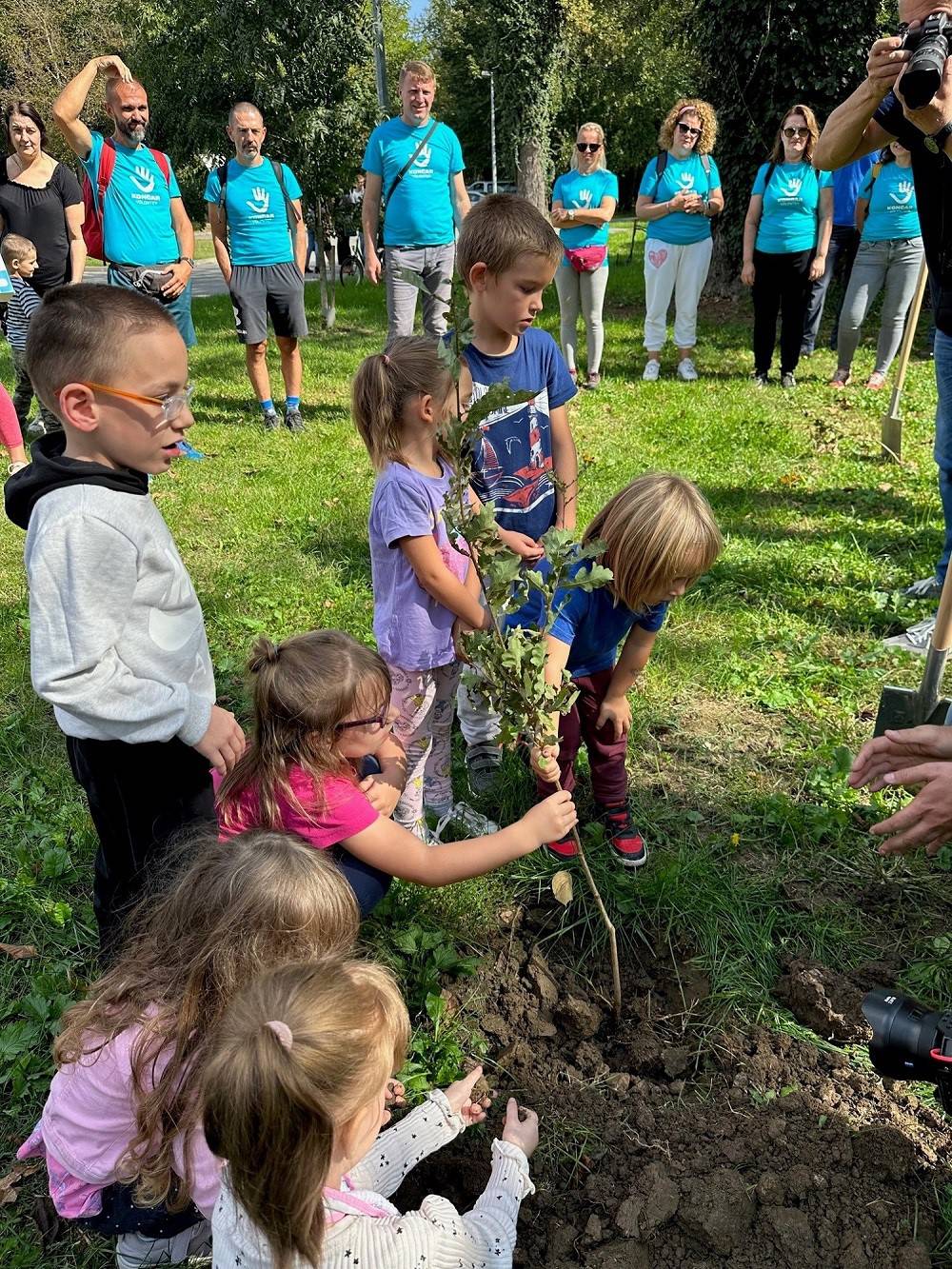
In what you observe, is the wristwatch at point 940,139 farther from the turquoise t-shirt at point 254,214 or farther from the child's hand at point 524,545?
the turquoise t-shirt at point 254,214

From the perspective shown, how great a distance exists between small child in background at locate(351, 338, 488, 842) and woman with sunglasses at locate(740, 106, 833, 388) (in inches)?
237

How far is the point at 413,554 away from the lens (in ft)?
8.21

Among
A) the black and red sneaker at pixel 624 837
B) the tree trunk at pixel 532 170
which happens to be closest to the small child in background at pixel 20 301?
the black and red sneaker at pixel 624 837

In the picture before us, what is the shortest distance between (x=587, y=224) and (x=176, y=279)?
336cm

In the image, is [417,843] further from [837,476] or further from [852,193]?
[852,193]

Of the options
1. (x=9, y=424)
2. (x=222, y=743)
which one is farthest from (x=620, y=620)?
(x=9, y=424)

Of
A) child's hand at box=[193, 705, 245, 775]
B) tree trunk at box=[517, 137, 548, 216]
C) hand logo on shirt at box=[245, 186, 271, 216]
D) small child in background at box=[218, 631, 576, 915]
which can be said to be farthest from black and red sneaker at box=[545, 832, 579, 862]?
tree trunk at box=[517, 137, 548, 216]

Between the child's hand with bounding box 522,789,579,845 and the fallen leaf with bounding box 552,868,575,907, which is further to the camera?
the fallen leaf with bounding box 552,868,575,907

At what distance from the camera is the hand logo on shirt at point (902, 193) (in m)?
6.73

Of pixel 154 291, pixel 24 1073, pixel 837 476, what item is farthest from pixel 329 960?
Result: pixel 154 291

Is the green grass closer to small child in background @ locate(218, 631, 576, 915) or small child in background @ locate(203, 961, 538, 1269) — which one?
small child in background @ locate(218, 631, 576, 915)

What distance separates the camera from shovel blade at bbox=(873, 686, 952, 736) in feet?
9.52

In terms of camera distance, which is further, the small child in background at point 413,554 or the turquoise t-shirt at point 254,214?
the turquoise t-shirt at point 254,214

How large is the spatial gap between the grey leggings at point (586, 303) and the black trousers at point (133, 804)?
6.00m
